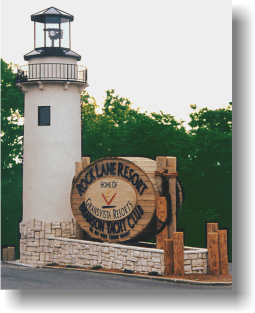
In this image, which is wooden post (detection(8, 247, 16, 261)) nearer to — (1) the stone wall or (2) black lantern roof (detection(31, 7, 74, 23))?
(1) the stone wall

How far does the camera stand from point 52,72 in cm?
2095

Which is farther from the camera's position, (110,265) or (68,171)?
(68,171)

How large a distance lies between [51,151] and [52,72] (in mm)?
2753

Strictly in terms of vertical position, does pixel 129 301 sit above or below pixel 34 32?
below

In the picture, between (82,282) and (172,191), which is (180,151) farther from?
(82,282)

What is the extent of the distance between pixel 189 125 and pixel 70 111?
1344 centimetres

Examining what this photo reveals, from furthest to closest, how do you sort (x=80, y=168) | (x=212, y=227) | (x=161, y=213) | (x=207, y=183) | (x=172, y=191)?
(x=207, y=183) < (x=80, y=168) < (x=172, y=191) < (x=161, y=213) < (x=212, y=227)

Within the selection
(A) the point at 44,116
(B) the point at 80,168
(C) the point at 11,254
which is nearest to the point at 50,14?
(A) the point at 44,116

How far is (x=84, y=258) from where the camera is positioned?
19.4 meters

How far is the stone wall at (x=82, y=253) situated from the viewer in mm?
17047

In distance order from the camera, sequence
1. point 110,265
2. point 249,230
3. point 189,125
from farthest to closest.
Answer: point 189,125 → point 110,265 → point 249,230

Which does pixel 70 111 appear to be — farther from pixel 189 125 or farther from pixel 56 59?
pixel 189 125

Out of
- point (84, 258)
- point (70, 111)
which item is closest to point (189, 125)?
point (70, 111)

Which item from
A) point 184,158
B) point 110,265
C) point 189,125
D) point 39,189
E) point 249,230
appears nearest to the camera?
point 249,230
